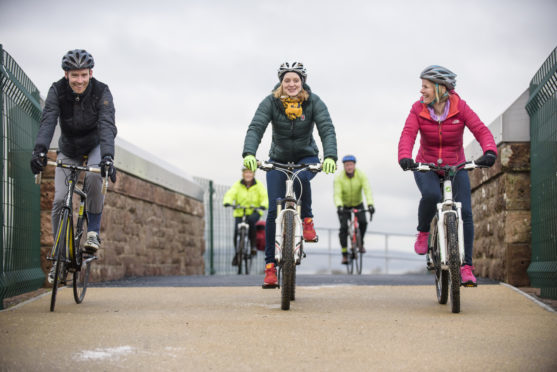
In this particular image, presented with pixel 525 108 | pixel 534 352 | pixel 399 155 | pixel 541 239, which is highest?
pixel 525 108

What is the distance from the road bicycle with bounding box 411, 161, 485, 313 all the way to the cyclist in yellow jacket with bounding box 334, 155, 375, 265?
26.1ft

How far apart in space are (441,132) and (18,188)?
167 inches

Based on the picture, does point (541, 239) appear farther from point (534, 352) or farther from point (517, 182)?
point (534, 352)

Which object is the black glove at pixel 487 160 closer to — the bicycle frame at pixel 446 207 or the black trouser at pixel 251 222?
the bicycle frame at pixel 446 207

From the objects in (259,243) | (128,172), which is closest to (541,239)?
(128,172)

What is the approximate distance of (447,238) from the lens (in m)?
6.58

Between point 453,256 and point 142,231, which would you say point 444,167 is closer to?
point 453,256

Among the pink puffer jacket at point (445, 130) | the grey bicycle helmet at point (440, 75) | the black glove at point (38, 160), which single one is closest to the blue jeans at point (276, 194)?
the pink puffer jacket at point (445, 130)

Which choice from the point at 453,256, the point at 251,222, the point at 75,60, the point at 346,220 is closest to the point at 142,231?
the point at 251,222

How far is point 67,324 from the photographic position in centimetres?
595

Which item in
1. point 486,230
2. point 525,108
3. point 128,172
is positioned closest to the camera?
point 525,108

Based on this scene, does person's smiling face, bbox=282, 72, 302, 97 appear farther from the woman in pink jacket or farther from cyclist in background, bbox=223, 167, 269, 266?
cyclist in background, bbox=223, 167, 269, 266

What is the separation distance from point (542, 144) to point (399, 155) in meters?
2.22

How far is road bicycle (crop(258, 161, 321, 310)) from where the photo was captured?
21.9ft
